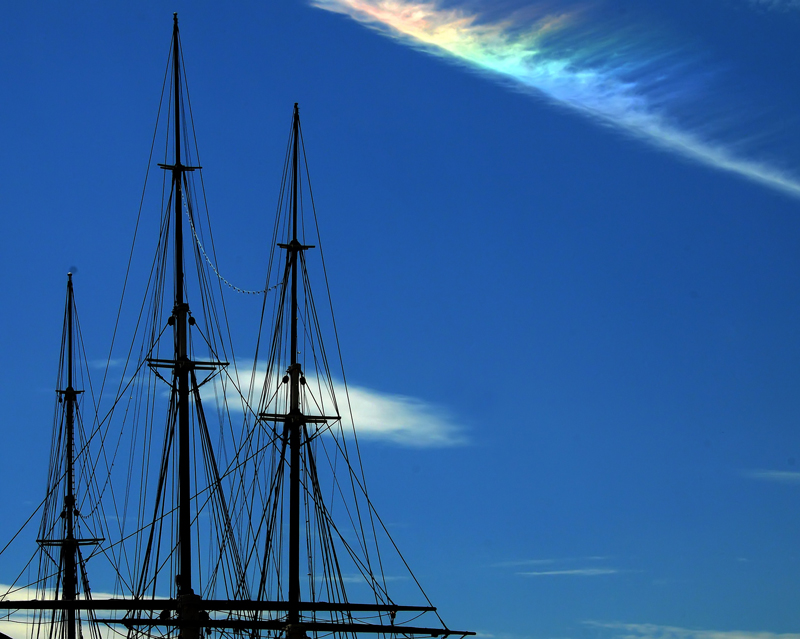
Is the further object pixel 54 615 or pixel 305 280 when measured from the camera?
pixel 54 615

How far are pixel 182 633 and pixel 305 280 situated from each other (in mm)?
23661

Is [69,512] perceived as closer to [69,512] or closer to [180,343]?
[69,512]

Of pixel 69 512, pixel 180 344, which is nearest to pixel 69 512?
pixel 69 512

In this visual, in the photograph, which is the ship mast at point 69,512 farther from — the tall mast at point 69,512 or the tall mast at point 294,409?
the tall mast at point 294,409

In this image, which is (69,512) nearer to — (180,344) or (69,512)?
(69,512)

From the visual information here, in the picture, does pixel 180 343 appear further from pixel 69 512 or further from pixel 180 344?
pixel 69 512

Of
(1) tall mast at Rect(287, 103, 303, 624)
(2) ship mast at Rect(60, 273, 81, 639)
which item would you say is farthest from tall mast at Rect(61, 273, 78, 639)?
(1) tall mast at Rect(287, 103, 303, 624)

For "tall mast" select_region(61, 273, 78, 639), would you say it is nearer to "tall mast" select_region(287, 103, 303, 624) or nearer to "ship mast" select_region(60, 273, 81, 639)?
"ship mast" select_region(60, 273, 81, 639)

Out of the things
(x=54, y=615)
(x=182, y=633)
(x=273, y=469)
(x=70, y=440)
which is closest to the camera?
(x=182, y=633)

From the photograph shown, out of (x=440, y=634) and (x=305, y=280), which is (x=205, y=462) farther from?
(x=440, y=634)

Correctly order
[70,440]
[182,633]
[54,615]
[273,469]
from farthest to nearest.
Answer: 1. [70,440]
2. [54,615]
3. [273,469]
4. [182,633]

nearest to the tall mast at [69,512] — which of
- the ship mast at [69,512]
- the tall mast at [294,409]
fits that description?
the ship mast at [69,512]

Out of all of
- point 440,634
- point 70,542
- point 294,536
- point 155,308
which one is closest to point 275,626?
point 294,536

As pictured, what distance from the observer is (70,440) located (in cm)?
11950
